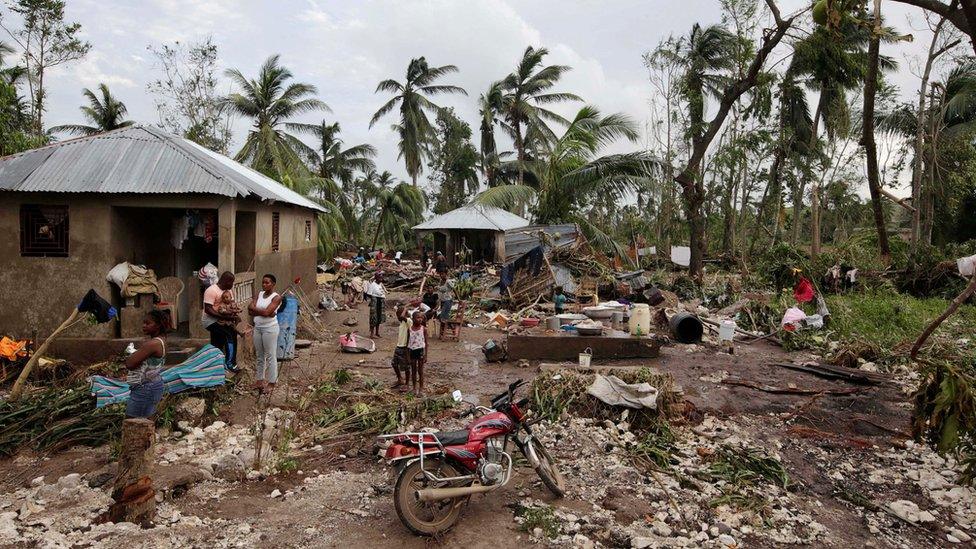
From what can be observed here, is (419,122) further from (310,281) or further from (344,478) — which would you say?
(344,478)

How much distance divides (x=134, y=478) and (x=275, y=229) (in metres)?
8.66

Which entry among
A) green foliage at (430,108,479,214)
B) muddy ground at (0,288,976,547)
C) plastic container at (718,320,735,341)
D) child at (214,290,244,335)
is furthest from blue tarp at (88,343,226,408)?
green foliage at (430,108,479,214)

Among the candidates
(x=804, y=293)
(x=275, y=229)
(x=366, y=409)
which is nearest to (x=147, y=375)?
(x=366, y=409)

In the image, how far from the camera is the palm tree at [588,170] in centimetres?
1872

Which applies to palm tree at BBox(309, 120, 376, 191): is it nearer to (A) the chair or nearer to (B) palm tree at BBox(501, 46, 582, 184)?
(B) palm tree at BBox(501, 46, 582, 184)

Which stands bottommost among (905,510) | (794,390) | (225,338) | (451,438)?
(905,510)

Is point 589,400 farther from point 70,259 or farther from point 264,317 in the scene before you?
point 70,259

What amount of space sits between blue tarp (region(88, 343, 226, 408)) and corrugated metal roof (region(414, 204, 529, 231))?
16.5m

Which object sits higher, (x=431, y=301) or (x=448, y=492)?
(x=431, y=301)

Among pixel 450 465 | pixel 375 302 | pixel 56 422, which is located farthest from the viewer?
pixel 375 302

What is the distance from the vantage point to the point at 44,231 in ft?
29.1

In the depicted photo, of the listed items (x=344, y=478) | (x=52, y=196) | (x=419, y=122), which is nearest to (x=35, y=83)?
(x=52, y=196)

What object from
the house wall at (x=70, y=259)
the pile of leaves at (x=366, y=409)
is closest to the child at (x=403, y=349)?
the pile of leaves at (x=366, y=409)

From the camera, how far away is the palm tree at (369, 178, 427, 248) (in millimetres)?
31031
